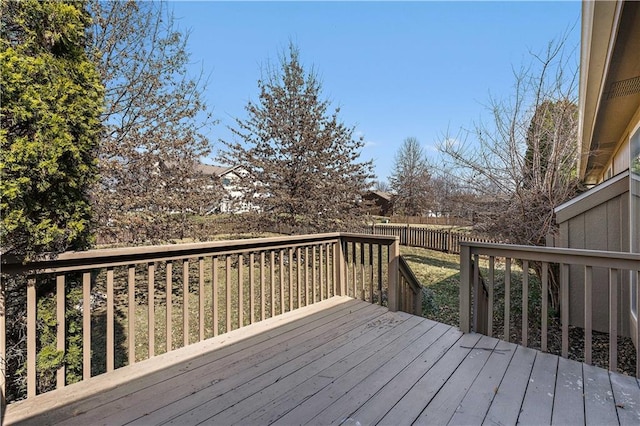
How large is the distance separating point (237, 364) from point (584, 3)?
4.10m

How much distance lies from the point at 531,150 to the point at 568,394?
15.0 feet

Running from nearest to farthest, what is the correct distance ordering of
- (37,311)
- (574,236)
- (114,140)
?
(37,311), (574,236), (114,140)

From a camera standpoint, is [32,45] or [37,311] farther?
[37,311]

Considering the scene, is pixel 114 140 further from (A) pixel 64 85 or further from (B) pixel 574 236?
(B) pixel 574 236

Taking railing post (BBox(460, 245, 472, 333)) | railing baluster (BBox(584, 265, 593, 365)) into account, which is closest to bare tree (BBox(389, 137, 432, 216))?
railing post (BBox(460, 245, 472, 333))

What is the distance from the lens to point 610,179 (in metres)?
4.07

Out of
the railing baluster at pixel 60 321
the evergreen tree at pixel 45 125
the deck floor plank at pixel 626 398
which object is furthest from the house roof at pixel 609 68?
the railing baluster at pixel 60 321

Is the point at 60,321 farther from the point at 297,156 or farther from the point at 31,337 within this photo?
the point at 297,156

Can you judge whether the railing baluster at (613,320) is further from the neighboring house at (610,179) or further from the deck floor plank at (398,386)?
the neighboring house at (610,179)

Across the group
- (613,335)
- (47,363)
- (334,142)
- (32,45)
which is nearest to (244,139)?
(334,142)

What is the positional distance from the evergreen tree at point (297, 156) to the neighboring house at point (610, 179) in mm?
4800

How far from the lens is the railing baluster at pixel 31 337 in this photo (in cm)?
185

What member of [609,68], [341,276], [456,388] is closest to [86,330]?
[456,388]

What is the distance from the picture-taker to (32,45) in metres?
1.88
